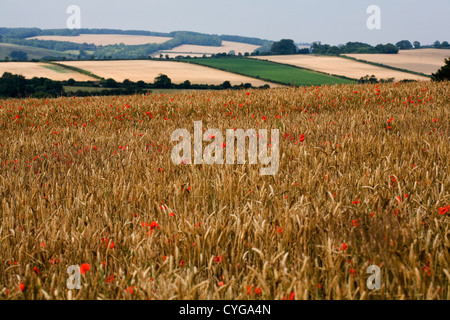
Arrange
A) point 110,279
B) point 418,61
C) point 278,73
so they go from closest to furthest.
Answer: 1. point 110,279
2. point 278,73
3. point 418,61

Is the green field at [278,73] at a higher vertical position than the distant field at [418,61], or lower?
lower

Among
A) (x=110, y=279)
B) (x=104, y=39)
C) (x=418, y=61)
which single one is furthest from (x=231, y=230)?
(x=104, y=39)

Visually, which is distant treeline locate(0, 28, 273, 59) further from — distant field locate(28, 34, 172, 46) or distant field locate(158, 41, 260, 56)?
distant field locate(158, 41, 260, 56)

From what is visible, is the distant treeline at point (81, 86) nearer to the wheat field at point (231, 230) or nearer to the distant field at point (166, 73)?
the distant field at point (166, 73)

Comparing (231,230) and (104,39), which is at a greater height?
(104,39)

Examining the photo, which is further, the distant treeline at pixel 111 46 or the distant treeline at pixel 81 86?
the distant treeline at pixel 111 46

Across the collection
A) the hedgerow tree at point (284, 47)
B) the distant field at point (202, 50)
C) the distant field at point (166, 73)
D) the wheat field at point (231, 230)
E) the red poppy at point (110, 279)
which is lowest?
the red poppy at point (110, 279)

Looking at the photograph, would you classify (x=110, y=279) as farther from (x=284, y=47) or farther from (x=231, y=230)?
(x=284, y=47)

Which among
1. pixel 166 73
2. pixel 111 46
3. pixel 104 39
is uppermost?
pixel 104 39

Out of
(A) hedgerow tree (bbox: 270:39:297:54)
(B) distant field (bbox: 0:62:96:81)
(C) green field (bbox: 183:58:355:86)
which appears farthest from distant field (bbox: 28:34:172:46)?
(B) distant field (bbox: 0:62:96:81)

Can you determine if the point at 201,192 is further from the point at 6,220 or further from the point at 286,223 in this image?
the point at 6,220

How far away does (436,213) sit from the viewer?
2.59 m

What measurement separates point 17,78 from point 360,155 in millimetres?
38888

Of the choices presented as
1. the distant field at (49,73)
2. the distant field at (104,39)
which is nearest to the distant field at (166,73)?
the distant field at (49,73)
